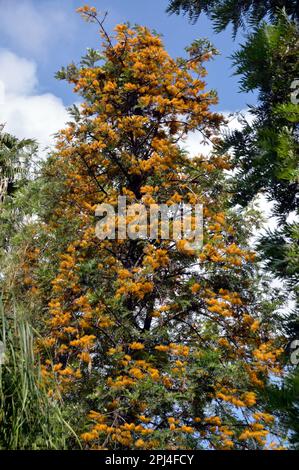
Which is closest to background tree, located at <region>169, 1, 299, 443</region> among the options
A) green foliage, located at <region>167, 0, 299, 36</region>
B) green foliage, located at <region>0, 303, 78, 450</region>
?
green foliage, located at <region>167, 0, 299, 36</region>

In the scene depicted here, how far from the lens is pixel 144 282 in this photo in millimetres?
7719

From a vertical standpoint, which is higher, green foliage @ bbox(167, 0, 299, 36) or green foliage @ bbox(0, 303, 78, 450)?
green foliage @ bbox(167, 0, 299, 36)

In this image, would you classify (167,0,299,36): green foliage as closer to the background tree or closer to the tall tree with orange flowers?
the background tree

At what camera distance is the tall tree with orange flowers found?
22.5ft

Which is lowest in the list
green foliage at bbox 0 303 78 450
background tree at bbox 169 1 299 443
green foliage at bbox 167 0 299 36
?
green foliage at bbox 0 303 78 450

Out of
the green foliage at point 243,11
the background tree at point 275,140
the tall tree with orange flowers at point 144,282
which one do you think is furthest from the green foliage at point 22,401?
the green foliage at point 243,11

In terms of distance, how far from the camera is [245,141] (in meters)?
6.34

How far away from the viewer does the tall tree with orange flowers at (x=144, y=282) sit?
686 cm

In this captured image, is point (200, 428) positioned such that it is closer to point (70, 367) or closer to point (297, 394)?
point (70, 367)

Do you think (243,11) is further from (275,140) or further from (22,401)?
(22,401)

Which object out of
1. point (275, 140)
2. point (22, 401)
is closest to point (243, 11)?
point (275, 140)

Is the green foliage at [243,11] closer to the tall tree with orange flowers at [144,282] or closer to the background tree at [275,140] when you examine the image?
the background tree at [275,140]

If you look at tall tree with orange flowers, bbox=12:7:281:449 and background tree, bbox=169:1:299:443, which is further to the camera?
tall tree with orange flowers, bbox=12:7:281:449
